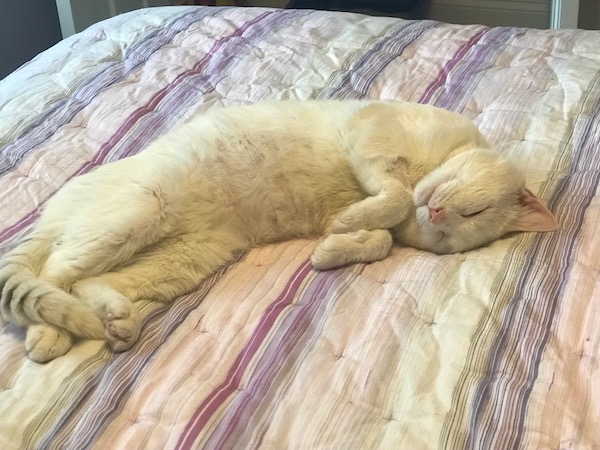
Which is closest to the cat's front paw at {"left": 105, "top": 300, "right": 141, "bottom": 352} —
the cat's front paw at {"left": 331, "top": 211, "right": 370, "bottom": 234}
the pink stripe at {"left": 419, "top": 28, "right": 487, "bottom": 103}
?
the cat's front paw at {"left": 331, "top": 211, "right": 370, "bottom": 234}

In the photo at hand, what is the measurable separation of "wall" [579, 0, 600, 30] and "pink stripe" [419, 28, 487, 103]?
142 cm

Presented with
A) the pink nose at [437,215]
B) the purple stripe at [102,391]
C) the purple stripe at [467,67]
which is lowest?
the purple stripe at [102,391]

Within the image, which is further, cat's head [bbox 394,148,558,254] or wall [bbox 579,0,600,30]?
wall [bbox 579,0,600,30]

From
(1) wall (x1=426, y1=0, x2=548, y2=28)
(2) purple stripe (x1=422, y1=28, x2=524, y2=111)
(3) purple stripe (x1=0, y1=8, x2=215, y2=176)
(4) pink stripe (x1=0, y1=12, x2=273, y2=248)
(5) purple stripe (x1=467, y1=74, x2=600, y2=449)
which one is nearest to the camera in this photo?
(5) purple stripe (x1=467, y1=74, x2=600, y2=449)

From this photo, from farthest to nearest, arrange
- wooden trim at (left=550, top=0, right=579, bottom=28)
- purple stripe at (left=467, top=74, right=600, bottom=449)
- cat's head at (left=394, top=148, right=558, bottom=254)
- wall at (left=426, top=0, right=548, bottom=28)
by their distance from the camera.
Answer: wall at (left=426, top=0, right=548, bottom=28)
wooden trim at (left=550, top=0, right=579, bottom=28)
cat's head at (left=394, top=148, right=558, bottom=254)
purple stripe at (left=467, top=74, right=600, bottom=449)

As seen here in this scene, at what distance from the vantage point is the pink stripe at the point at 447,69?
6.76 feet

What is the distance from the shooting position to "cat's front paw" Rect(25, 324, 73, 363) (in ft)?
4.02

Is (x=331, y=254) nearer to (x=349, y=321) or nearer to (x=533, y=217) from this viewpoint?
(x=349, y=321)

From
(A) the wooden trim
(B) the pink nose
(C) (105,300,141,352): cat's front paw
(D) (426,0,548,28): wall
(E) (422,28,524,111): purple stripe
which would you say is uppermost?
(E) (422,28,524,111): purple stripe

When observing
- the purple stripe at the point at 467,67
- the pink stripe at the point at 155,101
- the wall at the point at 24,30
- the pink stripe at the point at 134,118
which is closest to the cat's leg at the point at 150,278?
the pink stripe at the point at 134,118

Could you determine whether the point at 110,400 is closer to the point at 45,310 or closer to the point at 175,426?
the point at 175,426

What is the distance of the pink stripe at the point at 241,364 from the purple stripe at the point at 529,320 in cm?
40

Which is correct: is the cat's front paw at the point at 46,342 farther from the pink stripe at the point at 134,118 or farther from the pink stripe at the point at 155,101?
the pink stripe at the point at 155,101

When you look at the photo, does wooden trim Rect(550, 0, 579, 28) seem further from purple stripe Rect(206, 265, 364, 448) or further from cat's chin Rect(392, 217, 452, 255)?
purple stripe Rect(206, 265, 364, 448)
